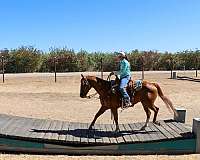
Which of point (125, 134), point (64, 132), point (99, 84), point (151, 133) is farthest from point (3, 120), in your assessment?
point (151, 133)

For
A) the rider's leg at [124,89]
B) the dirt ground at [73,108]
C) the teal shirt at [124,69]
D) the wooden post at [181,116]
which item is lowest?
the dirt ground at [73,108]

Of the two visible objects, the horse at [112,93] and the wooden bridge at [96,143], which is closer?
the wooden bridge at [96,143]

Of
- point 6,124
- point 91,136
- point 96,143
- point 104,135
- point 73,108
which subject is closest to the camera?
point 96,143

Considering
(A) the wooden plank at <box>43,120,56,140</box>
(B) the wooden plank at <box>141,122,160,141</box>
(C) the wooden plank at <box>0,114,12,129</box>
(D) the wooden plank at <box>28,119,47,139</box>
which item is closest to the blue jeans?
(B) the wooden plank at <box>141,122,160,141</box>

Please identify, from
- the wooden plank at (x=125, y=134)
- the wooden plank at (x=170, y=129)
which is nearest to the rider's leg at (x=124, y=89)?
the wooden plank at (x=125, y=134)

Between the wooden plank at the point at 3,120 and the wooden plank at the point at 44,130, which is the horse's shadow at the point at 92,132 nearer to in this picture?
the wooden plank at the point at 44,130

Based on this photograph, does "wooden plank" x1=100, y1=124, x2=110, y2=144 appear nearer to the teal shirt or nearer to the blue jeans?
the blue jeans

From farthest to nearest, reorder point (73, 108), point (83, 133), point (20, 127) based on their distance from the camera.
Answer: point (73, 108) < point (20, 127) < point (83, 133)

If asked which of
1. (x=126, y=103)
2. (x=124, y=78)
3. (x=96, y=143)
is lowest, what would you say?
(x=96, y=143)

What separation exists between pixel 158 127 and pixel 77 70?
37.4m

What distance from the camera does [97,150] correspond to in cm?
878

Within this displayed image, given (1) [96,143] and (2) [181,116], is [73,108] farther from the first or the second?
(1) [96,143]

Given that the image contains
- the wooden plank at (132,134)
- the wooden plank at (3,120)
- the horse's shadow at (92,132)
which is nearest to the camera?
the wooden plank at (132,134)

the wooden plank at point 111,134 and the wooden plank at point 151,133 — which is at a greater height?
the wooden plank at point 151,133
